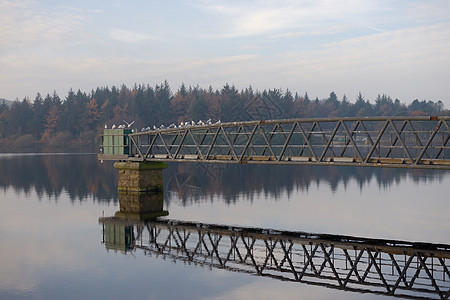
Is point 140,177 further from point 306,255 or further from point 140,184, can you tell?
point 306,255

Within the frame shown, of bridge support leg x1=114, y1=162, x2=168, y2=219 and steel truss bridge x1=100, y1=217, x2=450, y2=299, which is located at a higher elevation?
bridge support leg x1=114, y1=162, x2=168, y2=219

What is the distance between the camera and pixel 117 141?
173ft

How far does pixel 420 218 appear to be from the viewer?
4006 centimetres

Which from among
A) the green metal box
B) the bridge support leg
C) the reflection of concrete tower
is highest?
the green metal box

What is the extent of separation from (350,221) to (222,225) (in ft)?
29.4

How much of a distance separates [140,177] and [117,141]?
482 cm

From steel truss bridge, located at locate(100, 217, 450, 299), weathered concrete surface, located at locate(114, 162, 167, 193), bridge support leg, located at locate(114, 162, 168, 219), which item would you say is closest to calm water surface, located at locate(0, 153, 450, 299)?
steel truss bridge, located at locate(100, 217, 450, 299)

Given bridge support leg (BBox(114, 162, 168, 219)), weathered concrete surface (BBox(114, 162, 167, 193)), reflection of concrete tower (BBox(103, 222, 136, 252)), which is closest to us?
reflection of concrete tower (BBox(103, 222, 136, 252))

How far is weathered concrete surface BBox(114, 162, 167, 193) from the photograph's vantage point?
165 ft

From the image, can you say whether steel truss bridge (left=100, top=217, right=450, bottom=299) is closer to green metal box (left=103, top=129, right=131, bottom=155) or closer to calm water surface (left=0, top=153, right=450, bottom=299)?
calm water surface (left=0, top=153, right=450, bottom=299)

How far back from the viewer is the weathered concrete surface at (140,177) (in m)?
50.2

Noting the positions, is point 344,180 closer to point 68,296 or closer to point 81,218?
point 81,218

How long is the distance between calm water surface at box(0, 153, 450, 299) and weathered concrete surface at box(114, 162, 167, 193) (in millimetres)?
2124

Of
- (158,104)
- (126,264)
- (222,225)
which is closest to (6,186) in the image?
(222,225)
